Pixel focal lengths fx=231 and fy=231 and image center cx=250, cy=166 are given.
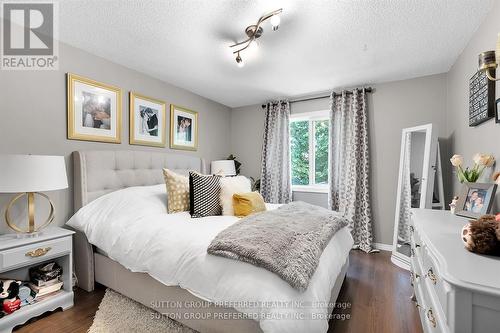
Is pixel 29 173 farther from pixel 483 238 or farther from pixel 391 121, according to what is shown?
pixel 391 121

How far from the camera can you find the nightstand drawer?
1.58 m

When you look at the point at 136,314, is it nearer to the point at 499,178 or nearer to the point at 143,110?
the point at 143,110

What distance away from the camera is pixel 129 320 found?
5.63 ft

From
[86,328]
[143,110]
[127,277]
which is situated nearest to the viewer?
[86,328]

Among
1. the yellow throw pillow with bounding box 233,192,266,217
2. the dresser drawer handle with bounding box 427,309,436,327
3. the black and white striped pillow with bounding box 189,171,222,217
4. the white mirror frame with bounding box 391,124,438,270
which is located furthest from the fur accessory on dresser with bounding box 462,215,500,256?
the white mirror frame with bounding box 391,124,438,270

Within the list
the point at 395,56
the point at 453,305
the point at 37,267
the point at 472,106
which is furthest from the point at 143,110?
the point at 472,106

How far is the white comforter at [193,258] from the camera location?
1116mm

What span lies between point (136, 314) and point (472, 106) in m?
3.28

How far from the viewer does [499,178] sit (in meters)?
1.38

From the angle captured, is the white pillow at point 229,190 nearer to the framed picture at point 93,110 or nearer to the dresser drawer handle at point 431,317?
the framed picture at point 93,110

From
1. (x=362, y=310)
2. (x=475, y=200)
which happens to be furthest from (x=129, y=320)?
(x=475, y=200)

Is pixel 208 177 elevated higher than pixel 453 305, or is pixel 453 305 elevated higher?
pixel 208 177

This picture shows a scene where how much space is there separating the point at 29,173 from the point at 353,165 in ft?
11.5

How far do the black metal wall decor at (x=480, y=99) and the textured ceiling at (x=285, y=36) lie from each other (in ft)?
1.53
